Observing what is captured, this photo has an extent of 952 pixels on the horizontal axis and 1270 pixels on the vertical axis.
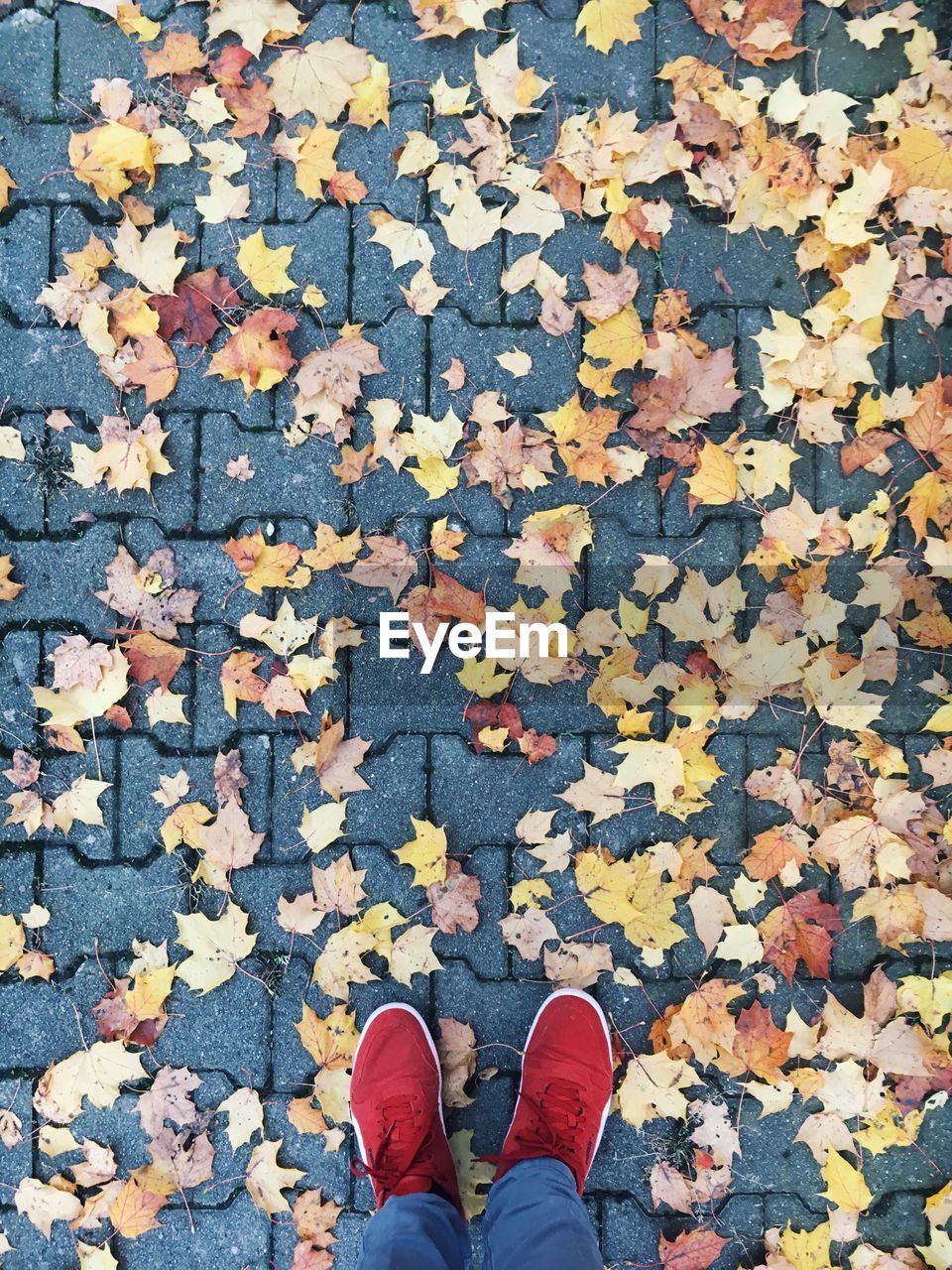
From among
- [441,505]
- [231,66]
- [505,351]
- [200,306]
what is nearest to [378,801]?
[441,505]

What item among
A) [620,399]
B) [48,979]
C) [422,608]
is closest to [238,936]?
[48,979]

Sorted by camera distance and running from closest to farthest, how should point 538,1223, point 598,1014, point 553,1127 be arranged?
1. point 538,1223
2. point 553,1127
3. point 598,1014

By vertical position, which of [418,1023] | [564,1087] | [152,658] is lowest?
[564,1087]

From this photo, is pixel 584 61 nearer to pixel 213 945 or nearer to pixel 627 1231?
pixel 213 945

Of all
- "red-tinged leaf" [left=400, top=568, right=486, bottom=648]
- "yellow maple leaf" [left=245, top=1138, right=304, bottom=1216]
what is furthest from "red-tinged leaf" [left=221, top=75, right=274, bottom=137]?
"yellow maple leaf" [left=245, top=1138, right=304, bottom=1216]

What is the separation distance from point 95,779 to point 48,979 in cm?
62

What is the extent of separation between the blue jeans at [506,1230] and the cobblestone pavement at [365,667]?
0.26 m

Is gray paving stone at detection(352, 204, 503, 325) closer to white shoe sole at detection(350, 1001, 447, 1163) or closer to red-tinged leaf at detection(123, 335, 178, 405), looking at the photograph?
red-tinged leaf at detection(123, 335, 178, 405)

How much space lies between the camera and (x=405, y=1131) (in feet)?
7.93

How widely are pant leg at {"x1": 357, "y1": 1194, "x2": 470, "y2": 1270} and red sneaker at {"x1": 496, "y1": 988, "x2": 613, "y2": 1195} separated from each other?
0.20 metres

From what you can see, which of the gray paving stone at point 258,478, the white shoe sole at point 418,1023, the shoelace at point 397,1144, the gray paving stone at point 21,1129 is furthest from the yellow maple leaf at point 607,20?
the gray paving stone at point 21,1129

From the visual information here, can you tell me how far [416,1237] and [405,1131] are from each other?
28cm

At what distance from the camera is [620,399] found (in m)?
2.57

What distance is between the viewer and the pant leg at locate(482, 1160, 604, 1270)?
2088 mm
